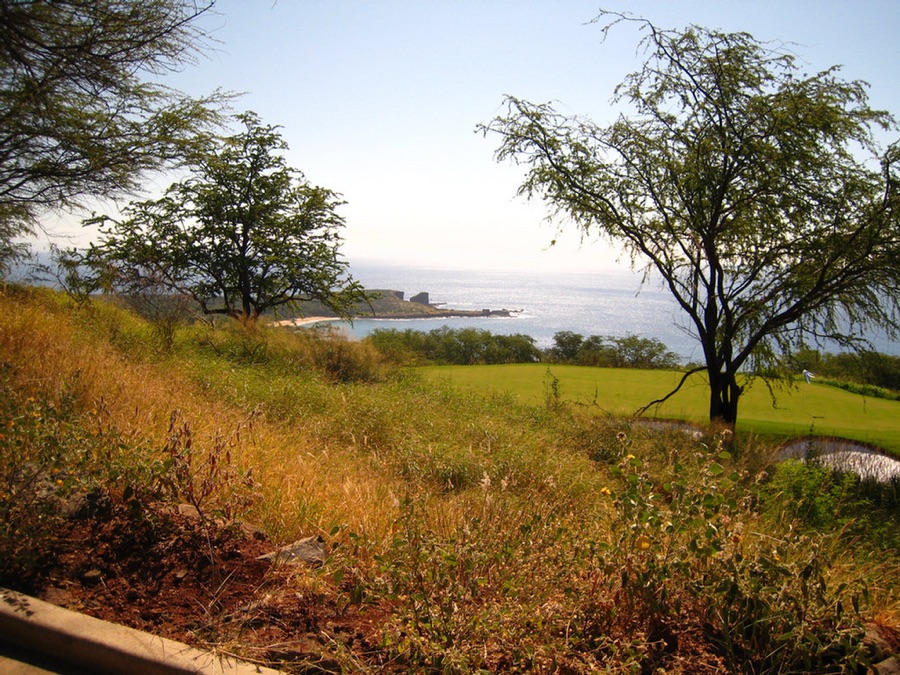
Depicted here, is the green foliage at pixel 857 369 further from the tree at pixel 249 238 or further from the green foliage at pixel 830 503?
the tree at pixel 249 238

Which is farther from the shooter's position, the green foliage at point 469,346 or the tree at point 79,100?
the green foliage at point 469,346

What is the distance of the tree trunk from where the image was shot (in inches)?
340

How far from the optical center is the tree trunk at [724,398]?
865 centimetres

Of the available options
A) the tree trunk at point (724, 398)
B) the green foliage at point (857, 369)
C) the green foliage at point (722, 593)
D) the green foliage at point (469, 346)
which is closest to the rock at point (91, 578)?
the green foliage at point (722, 593)

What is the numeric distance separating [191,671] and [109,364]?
4.37m

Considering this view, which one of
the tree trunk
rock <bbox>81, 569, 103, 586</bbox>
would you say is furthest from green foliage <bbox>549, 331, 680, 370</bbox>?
rock <bbox>81, 569, 103, 586</bbox>

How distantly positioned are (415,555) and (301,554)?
0.71 metres

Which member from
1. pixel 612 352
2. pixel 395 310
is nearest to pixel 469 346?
pixel 612 352

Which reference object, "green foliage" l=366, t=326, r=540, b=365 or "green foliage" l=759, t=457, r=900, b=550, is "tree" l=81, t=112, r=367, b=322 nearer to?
"green foliage" l=366, t=326, r=540, b=365

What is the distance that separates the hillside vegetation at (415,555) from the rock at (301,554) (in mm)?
53

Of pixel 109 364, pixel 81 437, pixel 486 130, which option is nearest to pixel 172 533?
pixel 81 437

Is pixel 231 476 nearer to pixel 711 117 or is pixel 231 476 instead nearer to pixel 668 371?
pixel 711 117

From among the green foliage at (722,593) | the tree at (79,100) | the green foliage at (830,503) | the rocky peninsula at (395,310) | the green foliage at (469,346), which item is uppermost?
the tree at (79,100)

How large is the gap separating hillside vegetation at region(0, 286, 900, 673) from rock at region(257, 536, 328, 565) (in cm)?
5
